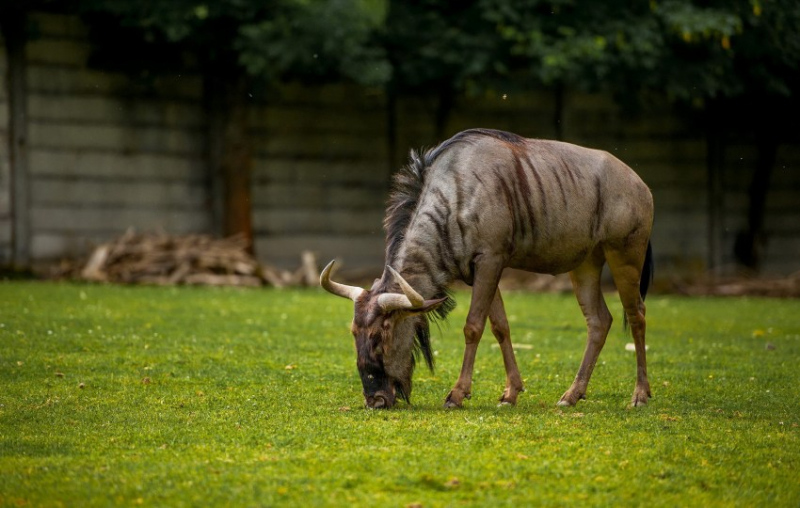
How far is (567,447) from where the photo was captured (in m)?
5.86

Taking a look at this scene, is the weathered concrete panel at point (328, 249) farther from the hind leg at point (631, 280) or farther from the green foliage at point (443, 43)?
the hind leg at point (631, 280)

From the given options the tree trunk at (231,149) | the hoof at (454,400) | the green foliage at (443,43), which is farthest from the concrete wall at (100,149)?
the hoof at (454,400)

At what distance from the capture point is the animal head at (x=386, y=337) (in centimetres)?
702

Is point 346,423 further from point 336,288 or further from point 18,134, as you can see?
point 18,134

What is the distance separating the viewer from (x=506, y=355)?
7.73 m

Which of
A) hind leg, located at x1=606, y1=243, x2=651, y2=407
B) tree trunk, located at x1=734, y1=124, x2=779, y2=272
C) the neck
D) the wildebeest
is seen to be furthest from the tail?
tree trunk, located at x1=734, y1=124, x2=779, y2=272

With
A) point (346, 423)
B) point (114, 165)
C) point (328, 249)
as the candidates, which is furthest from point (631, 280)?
point (114, 165)

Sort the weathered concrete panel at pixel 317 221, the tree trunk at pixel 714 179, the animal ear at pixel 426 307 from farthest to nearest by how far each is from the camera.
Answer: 1. the tree trunk at pixel 714 179
2. the weathered concrete panel at pixel 317 221
3. the animal ear at pixel 426 307

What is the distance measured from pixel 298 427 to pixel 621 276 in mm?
2817

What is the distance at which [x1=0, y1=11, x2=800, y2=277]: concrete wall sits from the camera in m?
17.0

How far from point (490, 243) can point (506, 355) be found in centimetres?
84

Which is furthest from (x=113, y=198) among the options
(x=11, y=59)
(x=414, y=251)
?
(x=414, y=251)

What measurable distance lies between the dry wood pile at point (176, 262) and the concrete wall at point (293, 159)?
0.68 metres

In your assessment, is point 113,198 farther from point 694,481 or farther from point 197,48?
point 694,481
